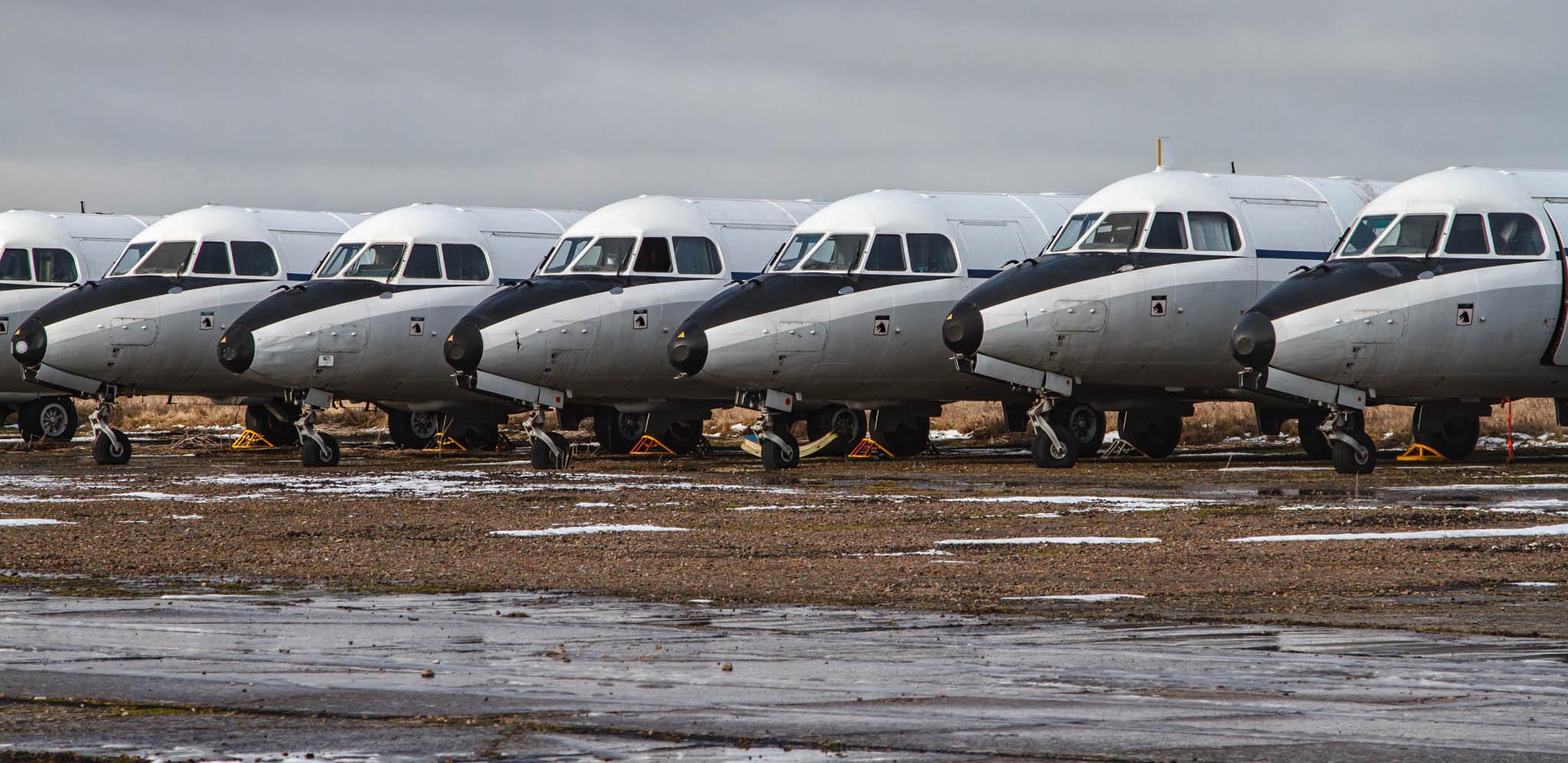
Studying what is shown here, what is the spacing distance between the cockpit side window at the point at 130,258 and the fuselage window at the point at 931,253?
11880 mm

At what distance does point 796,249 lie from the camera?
91.0 ft

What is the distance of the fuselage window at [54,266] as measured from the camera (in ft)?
112

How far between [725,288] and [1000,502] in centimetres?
988

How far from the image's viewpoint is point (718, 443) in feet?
123

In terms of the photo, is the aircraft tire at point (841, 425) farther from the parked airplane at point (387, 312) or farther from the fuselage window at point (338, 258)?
the fuselage window at point (338, 258)

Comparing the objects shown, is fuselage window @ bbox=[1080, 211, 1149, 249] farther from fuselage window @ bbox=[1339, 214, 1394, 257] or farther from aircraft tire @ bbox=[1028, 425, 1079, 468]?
fuselage window @ bbox=[1339, 214, 1394, 257]

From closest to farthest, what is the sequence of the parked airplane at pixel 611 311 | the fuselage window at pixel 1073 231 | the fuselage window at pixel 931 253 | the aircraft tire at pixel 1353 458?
the aircraft tire at pixel 1353 458
the fuselage window at pixel 1073 231
the fuselage window at pixel 931 253
the parked airplane at pixel 611 311

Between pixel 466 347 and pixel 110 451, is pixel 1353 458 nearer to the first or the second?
pixel 466 347

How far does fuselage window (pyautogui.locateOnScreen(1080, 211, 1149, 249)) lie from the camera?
25.8 m

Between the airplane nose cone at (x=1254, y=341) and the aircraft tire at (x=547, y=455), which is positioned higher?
the airplane nose cone at (x=1254, y=341)

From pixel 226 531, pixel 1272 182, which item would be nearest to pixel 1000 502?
pixel 226 531

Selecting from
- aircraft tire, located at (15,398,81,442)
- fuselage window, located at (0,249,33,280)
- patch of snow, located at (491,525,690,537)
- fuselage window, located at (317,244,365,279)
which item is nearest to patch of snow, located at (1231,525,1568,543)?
patch of snow, located at (491,525,690,537)

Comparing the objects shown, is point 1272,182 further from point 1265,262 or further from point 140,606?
point 140,606

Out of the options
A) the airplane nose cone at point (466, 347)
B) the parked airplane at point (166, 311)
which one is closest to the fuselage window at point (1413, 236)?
the airplane nose cone at point (466, 347)
